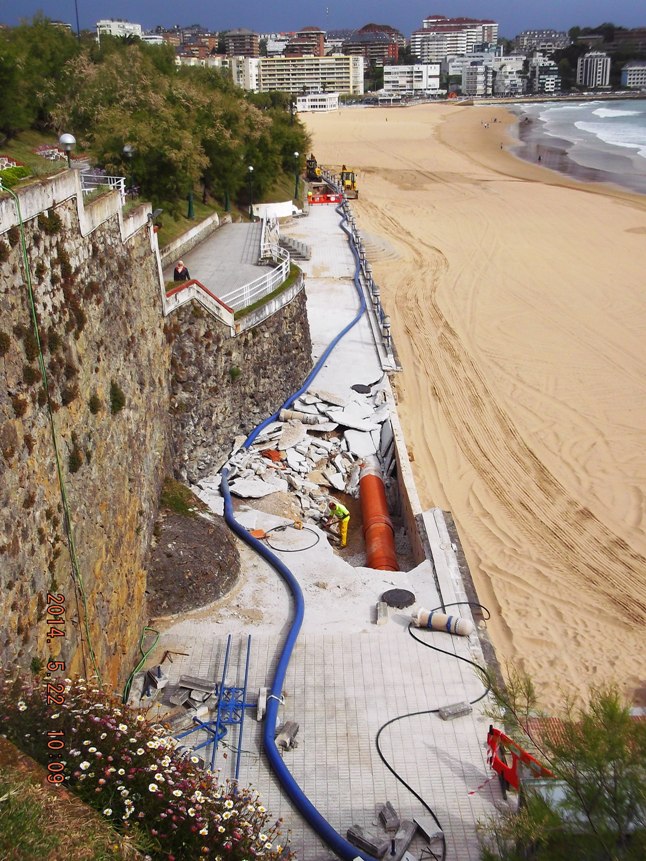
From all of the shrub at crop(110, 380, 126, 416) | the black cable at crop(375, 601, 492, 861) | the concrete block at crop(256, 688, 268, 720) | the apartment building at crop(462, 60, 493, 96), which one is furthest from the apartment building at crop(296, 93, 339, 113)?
the concrete block at crop(256, 688, 268, 720)

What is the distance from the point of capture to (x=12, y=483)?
23.1 ft

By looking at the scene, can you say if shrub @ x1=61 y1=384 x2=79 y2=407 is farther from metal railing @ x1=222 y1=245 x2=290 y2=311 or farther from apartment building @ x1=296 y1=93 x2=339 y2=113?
apartment building @ x1=296 y1=93 x2=339 y2=113

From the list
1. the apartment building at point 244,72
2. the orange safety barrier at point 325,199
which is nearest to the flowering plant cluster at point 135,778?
the orange safety barrier at point 325,199

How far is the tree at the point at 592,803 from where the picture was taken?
5164 mm

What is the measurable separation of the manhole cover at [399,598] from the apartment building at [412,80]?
185132 millimetres

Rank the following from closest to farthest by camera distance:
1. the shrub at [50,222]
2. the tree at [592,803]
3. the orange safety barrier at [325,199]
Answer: the tree at [592,803], the shrub at [50,222], the orange safety barrier at [325,199]

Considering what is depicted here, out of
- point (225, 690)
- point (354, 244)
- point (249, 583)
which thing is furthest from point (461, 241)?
point (225, 690)

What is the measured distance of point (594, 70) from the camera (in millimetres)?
181875

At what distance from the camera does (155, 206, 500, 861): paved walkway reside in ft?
27.5

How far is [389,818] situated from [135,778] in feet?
11.5

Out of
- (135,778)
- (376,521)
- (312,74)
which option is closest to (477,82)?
(312,74)

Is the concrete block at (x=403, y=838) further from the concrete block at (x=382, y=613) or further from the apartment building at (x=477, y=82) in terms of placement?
the apartment building at (x=477, y=82)

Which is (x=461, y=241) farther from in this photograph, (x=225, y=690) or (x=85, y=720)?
(x=85, y=720)

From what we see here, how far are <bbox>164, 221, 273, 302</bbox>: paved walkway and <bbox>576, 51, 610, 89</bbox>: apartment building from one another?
182736 mm
